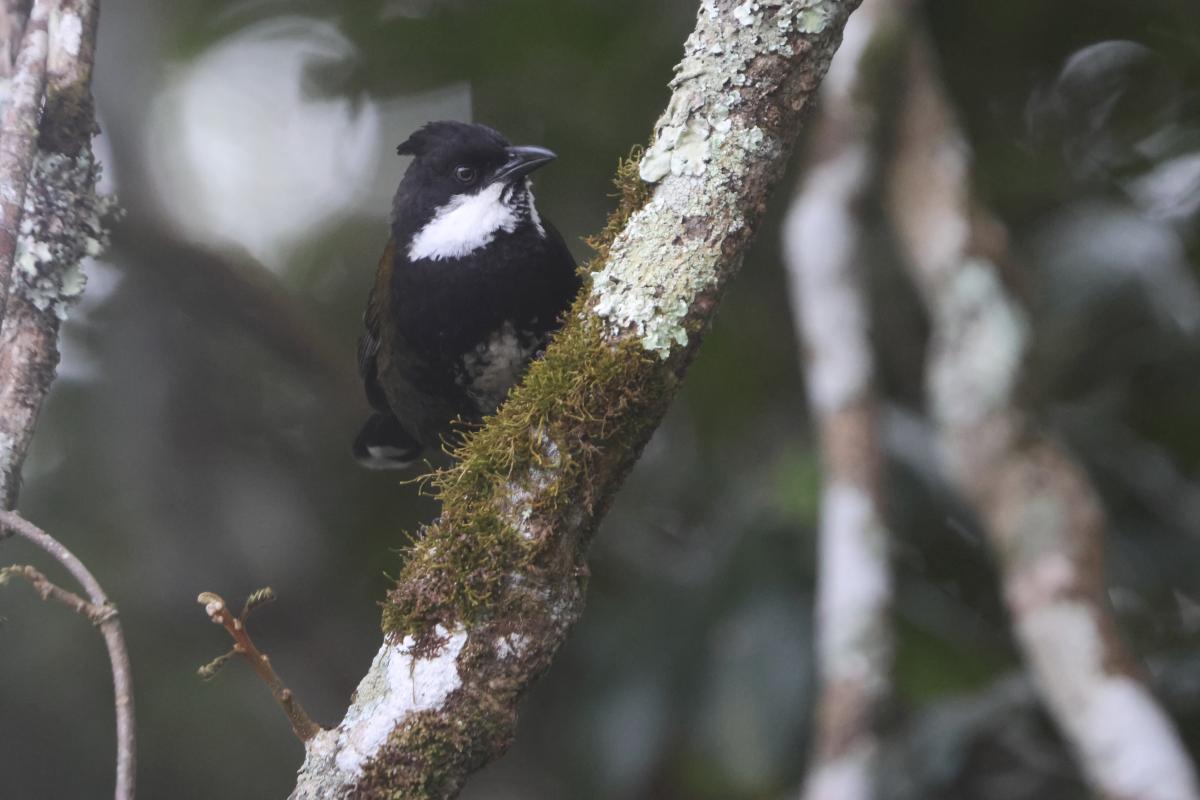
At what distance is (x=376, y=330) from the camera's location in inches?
151

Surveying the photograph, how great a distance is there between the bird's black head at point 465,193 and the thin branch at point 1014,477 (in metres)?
1.35

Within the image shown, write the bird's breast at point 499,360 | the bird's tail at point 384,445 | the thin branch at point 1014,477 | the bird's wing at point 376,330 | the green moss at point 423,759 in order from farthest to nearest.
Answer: the bird's tail at point 384,445
the bird's wing at point 376,330
the bird's breast at point 499,360
the thin branch at point 1014,477
the green moss at point 423,759

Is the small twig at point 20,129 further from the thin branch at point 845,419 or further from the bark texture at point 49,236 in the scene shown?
the thin branch at point 845,419

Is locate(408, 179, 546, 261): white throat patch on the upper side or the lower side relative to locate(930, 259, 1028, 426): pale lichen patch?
upper

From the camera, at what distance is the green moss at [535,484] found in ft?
6.88

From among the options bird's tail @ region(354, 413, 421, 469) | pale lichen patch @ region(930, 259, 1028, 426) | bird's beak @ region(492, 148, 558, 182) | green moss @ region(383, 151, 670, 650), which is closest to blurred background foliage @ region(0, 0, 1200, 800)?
pale lichen patch @ region(930, 259, 1028, 426)

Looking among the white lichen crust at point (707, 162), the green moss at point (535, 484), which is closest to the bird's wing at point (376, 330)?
the green moss at point (535, 484)

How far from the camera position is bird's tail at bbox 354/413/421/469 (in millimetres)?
4328

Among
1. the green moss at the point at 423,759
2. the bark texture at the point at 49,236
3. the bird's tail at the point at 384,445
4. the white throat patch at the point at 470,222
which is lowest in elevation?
the bird's tail at the point at 384,445

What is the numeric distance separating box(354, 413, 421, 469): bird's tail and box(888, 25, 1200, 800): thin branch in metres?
1.80

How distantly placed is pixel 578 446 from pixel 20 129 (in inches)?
45.4

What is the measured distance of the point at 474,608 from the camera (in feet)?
6.85

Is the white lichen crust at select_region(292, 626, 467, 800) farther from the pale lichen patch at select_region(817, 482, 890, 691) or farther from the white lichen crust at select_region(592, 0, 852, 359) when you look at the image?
the pale lichen patch at select_region(817, 482, 890, 691)

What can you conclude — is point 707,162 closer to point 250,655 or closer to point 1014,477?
point 250,655
